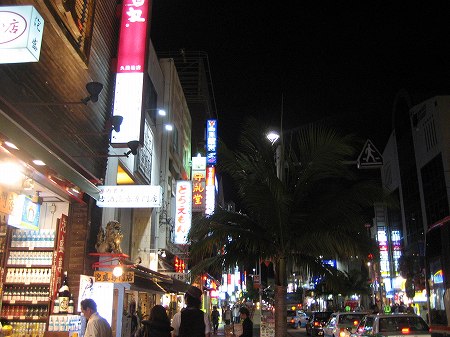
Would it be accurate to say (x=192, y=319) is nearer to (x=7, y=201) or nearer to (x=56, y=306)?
(x=7, y=201)

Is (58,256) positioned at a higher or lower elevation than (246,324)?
higher

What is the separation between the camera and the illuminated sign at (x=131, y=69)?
1304 centimetres

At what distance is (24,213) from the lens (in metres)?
9.25

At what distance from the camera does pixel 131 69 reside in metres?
13.9

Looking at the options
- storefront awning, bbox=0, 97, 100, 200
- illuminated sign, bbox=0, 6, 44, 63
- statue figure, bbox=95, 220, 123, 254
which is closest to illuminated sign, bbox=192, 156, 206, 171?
statue figure, bbox=95, 220, 123, 254

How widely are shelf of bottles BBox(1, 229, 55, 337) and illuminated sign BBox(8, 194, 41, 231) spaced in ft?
6.66

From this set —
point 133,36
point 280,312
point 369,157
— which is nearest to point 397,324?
point 280,312

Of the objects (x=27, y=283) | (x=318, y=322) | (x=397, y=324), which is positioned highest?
(x=27, y=283)

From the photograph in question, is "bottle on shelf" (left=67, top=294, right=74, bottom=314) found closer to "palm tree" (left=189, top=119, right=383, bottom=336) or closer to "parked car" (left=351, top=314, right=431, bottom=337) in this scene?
"palm tree" (left=189, top=119, right=383, bottom=336)

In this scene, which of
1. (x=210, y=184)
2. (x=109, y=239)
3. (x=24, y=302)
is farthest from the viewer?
(x=210, y=184)

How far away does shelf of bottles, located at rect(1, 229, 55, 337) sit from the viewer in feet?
36.7

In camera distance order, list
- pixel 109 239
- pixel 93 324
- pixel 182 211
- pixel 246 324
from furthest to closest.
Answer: pixel 182 211 → pixel 109 239 → pixel 246 324 → pixel 93 324

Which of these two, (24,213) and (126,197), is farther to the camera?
(126,197)

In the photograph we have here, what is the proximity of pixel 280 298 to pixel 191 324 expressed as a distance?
5.91 metres
